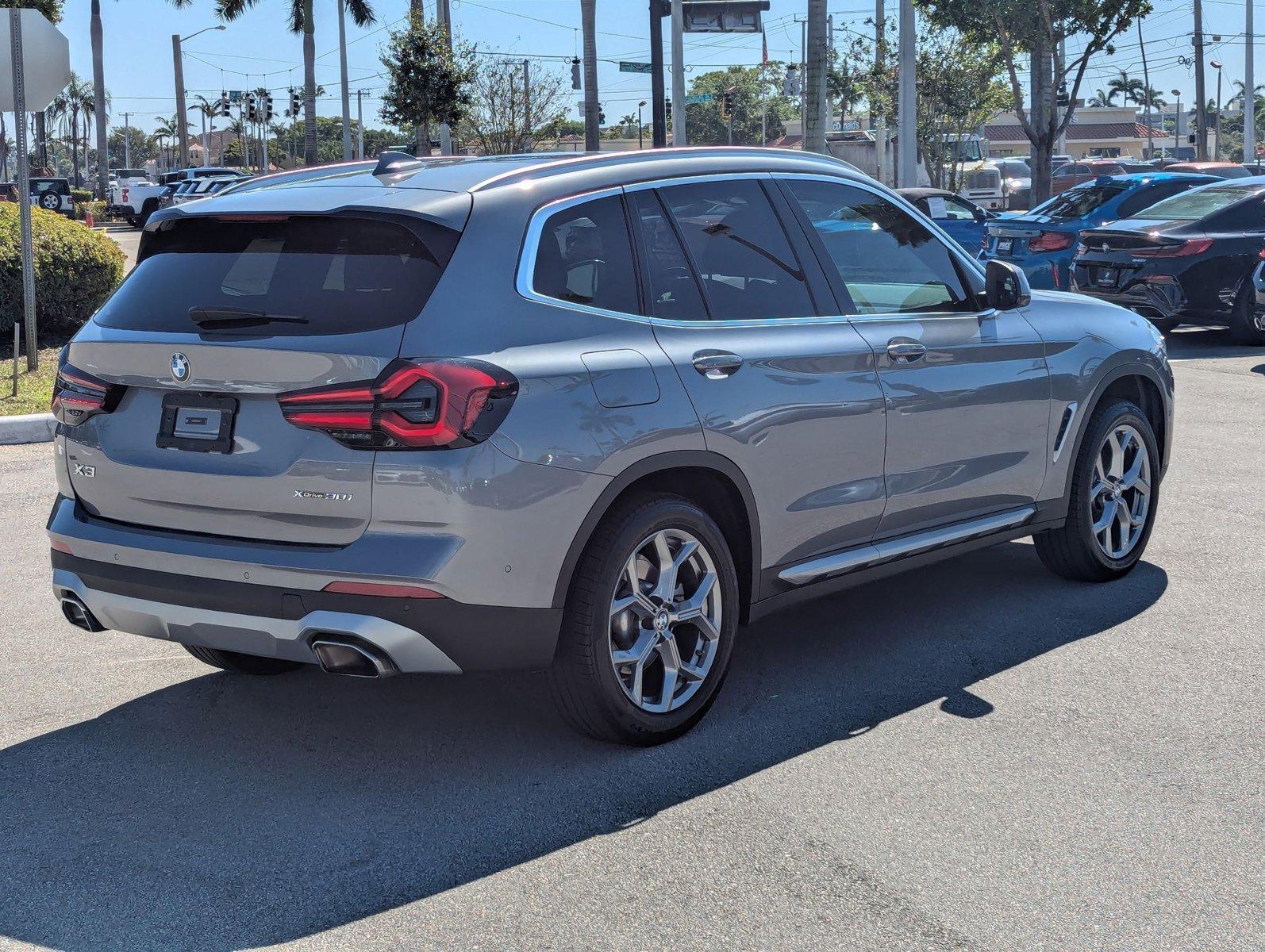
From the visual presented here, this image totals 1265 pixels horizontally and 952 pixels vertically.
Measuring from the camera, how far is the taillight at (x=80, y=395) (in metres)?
4.57

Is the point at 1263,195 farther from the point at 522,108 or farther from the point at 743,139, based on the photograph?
the point at 743,139

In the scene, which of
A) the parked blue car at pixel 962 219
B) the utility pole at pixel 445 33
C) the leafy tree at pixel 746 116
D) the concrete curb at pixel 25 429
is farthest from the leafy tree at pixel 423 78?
the leafy tree at pixel 746 116

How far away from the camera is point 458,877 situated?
3867 mm

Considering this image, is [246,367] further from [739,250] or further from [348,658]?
[739,250]

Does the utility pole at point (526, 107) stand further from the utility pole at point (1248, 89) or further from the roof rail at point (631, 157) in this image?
the roof rail at point (631, 157)

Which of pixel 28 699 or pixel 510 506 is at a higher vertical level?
pixel 510 506

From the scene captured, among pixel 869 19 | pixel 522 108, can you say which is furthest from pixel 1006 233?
pixel 522 108

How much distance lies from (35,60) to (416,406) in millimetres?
10535

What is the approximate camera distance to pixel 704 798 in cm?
436

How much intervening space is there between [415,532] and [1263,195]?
577 inches

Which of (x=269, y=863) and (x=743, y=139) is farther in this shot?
(x=743, y=139)

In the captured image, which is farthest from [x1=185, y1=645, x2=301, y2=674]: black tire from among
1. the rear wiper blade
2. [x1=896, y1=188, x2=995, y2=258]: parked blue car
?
[x1=896, y1=188, x2=995, y2=258]: parked blue car

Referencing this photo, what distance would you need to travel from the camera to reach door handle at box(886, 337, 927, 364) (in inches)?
213

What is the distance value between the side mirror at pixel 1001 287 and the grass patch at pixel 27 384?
6.79 m
